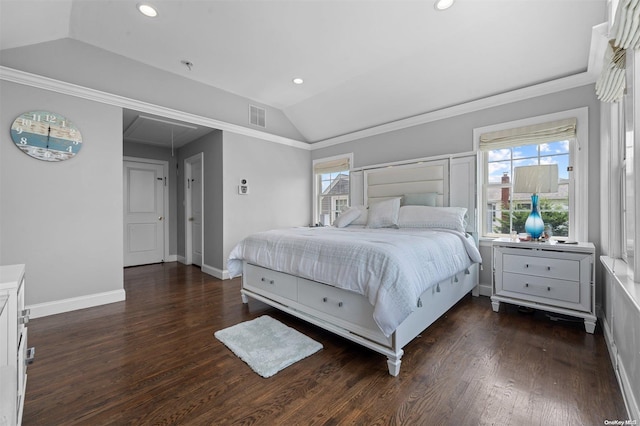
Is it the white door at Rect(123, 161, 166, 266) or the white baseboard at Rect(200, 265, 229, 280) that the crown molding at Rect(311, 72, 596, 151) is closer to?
the white baseboard at Rect(200, 265, 229, 280)

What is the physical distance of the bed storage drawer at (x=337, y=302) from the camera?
195 cm

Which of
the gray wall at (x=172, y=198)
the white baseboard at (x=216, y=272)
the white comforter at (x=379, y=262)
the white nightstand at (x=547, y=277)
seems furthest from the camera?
the gray wall at (x=172, y=198)

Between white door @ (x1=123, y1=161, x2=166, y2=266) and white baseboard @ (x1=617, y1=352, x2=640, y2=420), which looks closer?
white baseboard @ (x1=617, y1=352, x2=640, y2=420)

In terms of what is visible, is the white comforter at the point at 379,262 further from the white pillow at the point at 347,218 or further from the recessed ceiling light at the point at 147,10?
the recessed ceiling light at the point at 147,10

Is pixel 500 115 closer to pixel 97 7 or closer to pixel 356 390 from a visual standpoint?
pixel 356 390

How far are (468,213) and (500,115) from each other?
1.27 m

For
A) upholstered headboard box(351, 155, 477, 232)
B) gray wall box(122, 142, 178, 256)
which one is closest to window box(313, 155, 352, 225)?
upholstered headboard box(351, 155, 477, 232)

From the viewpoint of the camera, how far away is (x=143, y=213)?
553 cm

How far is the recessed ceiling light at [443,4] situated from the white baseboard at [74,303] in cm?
463

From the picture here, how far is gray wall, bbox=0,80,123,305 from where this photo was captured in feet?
8.80

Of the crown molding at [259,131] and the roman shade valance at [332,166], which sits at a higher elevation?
the crown molding at [259,131]

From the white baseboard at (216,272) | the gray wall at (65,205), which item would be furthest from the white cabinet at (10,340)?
the white baseboard at (216,272)

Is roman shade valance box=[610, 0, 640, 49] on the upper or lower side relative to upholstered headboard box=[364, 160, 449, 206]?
upper

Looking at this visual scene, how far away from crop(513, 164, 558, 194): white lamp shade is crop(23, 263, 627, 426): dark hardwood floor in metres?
1.28
